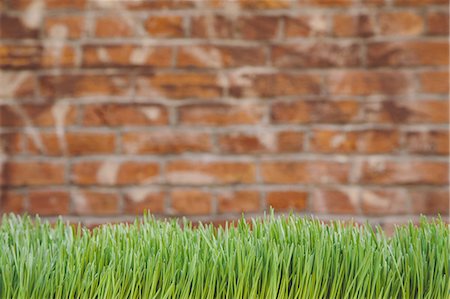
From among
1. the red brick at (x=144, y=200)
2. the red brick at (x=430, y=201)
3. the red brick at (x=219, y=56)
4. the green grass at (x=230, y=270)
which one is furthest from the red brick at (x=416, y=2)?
the green grass at (x=230, y=270)

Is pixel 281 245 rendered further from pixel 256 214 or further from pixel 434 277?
pixel 256 214

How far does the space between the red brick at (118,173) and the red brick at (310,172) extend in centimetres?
38

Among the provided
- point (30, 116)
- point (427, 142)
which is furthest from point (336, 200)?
point (30, 116)

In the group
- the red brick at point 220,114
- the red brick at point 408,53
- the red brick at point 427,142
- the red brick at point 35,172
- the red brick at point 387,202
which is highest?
the red brick at point 408,53

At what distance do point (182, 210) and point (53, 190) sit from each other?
1.36ft

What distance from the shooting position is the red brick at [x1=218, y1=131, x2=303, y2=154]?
215 centimetres

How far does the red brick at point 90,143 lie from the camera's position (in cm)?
216

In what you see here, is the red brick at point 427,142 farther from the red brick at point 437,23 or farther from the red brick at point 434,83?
the red brick at point 437,23

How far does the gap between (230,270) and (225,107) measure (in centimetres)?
128

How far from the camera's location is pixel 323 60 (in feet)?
7.04

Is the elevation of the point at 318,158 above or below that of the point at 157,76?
below

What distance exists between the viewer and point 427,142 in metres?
2.13

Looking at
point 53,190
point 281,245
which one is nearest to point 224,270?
point 281,245

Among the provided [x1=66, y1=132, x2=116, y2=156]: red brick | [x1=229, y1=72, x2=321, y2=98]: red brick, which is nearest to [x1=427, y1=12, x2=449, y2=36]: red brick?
[x1=229, y1=72, x2=321, y2=98]: red brick
